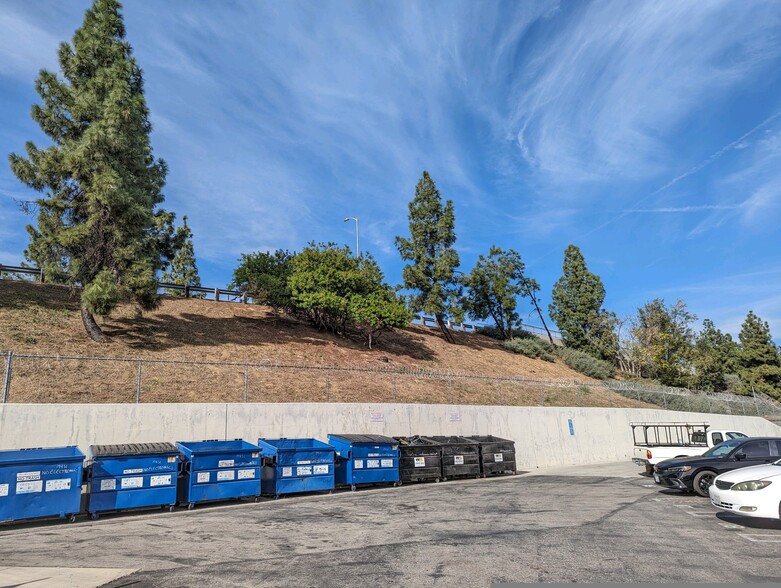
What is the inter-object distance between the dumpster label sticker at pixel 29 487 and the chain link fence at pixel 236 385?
344 centimetres

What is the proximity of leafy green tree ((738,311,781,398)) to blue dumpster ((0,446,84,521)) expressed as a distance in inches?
2318

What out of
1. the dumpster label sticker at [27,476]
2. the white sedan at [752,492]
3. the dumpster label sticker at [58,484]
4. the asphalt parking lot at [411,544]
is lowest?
the asphalt parking lot at [411,544]

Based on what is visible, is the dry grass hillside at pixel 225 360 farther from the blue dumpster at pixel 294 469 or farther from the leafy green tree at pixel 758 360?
the leafy green tree at pixel 758 360

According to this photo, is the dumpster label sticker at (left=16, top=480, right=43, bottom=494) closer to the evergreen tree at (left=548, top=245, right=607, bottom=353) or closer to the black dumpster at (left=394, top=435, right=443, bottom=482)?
the black dumpster at (left=394, top=435, right=443, bottom=482)

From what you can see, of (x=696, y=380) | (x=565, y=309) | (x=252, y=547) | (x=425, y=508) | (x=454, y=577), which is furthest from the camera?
(x=565, y=309)

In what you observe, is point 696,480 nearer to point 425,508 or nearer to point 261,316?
point 425,508

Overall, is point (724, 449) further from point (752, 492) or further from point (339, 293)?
point (339, 293)

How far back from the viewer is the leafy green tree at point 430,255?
40656 millimetres

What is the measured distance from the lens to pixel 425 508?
11367mm

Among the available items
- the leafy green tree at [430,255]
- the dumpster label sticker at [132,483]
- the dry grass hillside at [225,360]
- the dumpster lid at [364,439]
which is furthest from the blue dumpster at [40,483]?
the leafy green tree at [430,255]

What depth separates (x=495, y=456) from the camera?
18344 millimetres

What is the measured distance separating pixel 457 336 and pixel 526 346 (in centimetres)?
615

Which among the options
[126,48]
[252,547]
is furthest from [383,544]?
[126,48]

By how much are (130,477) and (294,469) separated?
399 cm
